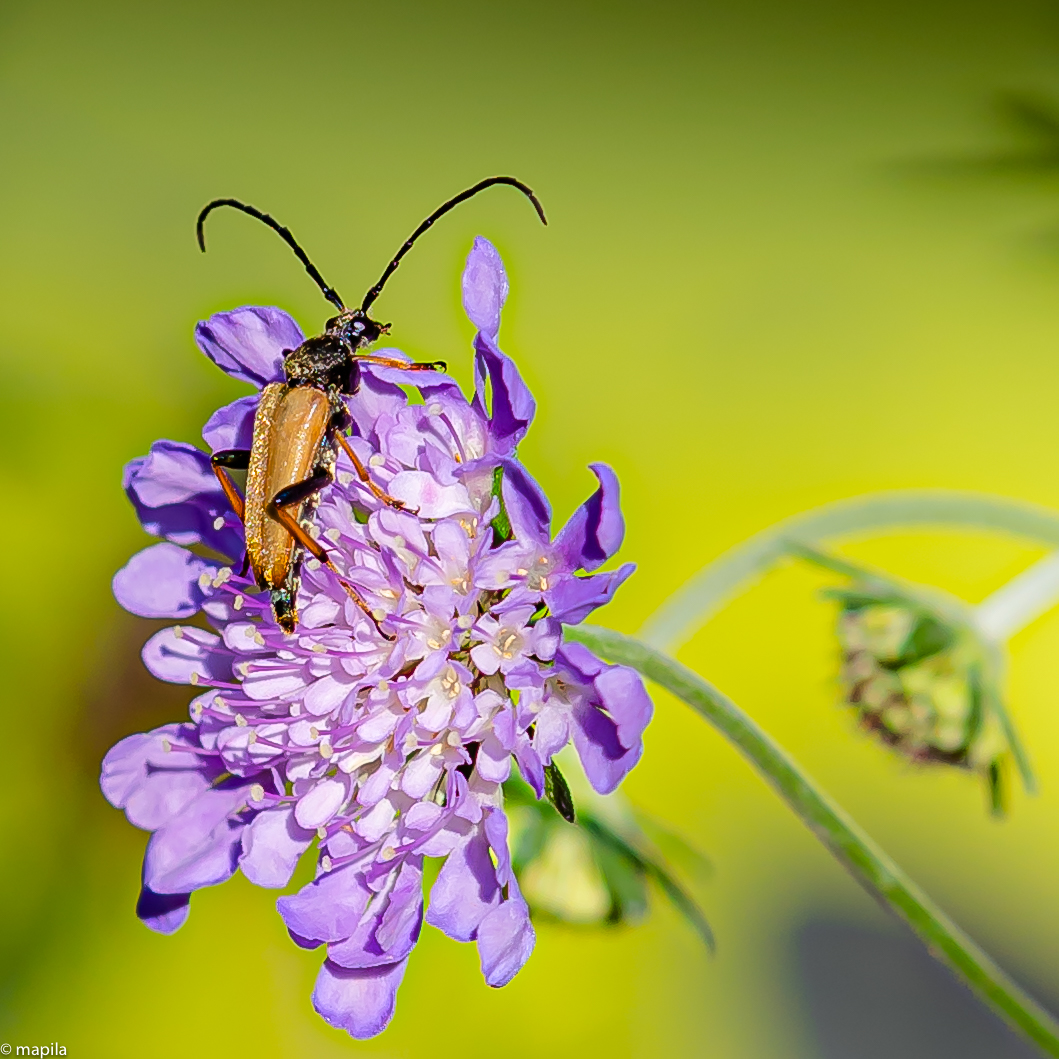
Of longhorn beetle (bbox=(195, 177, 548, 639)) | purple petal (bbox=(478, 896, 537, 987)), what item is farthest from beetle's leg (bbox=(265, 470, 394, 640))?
purple petal (bbox=(478, 896, 537, 987))

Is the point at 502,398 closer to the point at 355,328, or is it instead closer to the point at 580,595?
the point at 580,595

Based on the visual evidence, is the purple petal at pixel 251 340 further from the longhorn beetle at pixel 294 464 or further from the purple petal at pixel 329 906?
the purple petal at pixel 329 906

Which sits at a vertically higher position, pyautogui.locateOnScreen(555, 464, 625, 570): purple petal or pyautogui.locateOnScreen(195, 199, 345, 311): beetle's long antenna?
pyautogui.locateOnScreen(195, 199, 345, 311): beetle's long antenna

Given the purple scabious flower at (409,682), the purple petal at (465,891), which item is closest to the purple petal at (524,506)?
the purple scabious flower at (409,682)

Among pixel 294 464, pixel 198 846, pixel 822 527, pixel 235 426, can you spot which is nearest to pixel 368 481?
pixel 294 464

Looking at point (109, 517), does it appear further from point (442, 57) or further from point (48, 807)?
point (442, 57)

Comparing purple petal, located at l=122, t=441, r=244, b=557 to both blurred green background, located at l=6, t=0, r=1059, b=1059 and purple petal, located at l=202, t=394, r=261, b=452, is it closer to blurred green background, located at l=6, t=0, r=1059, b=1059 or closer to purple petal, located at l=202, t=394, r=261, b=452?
purple petal, located at l=202, t=394, r=261, b=452

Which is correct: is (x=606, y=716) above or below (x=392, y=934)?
above
